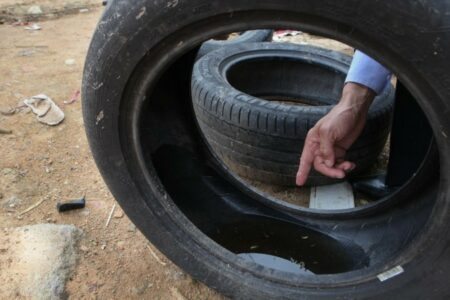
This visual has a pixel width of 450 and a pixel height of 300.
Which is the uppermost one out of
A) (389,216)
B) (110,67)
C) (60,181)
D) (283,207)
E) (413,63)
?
(413,63)

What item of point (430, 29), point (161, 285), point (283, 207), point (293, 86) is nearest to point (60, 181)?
point (161, 285)

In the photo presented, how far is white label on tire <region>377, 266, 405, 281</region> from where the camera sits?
135cm

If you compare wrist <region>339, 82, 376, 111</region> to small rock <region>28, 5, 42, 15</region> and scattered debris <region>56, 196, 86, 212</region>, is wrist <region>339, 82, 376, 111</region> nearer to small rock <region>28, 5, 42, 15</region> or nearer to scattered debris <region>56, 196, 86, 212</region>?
scattered debris <region>56, 196, 86, 212</region>

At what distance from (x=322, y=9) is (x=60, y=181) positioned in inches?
65.2

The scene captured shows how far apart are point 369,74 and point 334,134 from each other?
0.24 meters

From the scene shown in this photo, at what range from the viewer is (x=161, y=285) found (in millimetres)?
1798

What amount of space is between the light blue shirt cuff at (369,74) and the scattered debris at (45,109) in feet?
5.69

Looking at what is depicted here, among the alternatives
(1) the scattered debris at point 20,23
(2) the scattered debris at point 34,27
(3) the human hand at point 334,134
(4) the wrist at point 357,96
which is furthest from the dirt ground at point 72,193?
(1) the scattered debris at point 20,23

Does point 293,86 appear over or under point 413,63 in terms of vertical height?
under

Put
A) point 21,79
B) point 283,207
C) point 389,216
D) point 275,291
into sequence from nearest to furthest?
point 275,291
point 389,216
point 283,207
point 21,79

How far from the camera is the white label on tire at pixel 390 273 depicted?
1349mm

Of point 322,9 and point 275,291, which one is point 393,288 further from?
point 322,9

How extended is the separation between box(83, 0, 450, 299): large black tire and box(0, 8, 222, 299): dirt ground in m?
0.25

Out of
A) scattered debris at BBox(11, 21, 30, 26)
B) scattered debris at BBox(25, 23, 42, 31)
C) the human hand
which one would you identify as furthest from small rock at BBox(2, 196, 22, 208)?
scattered debris at BBox(11, 21, 30, 26)
